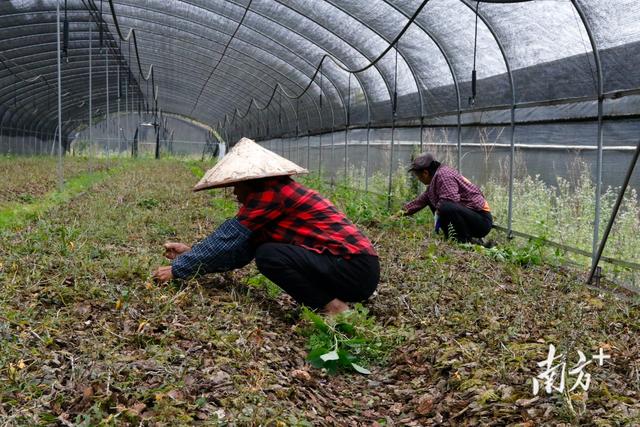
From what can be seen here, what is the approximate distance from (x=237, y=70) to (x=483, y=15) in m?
14.9

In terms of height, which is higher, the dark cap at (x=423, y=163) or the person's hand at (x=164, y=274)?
the dark cap at (x=423, y=163)

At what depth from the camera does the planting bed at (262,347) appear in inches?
107

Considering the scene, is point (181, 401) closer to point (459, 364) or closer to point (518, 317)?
point (459, 364)

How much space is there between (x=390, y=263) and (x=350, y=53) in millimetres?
8520

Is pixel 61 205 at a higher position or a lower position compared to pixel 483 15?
lower

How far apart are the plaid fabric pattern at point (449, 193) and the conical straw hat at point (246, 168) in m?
3.61

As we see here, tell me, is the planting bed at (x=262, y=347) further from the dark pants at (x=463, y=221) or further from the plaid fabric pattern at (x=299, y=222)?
the dark pants at (x=463, y=221)

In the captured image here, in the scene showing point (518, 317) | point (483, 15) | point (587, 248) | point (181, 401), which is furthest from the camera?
point (483, 15)

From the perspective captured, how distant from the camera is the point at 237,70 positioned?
74.5 feet

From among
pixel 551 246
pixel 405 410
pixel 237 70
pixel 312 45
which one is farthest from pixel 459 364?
pixel 237 70

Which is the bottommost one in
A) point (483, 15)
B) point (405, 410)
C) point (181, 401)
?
point (405, 410)

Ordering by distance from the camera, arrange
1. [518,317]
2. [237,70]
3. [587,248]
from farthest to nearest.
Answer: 1. [237,70]
2. [587,248]
3. [518,317]

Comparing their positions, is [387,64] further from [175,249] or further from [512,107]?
[175,249]

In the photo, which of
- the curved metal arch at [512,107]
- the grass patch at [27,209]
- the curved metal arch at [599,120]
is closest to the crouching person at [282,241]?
the curved metal arch at [599,120]
